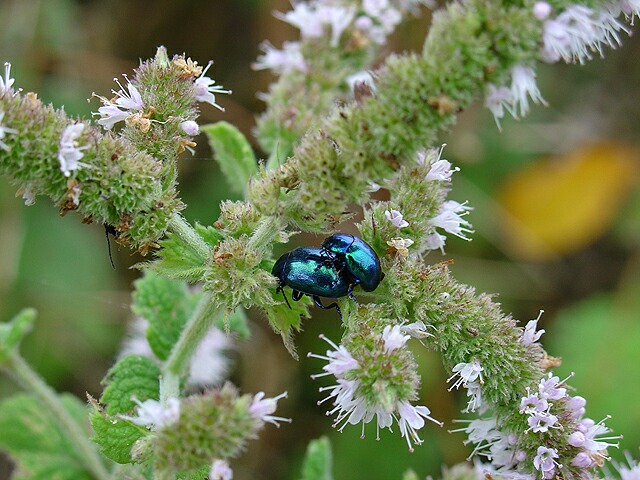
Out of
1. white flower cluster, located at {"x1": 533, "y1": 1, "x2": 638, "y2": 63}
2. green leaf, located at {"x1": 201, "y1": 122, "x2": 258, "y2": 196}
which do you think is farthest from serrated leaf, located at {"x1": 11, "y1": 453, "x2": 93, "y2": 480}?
white flower cluster, located at {"x1": 533, "y1": 1, "x2": 638, "y2": 63}

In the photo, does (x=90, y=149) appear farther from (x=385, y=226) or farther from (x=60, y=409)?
(x=60, y=409)

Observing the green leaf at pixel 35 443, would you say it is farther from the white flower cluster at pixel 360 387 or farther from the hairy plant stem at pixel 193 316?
the white flower cluster at pixel 360 387

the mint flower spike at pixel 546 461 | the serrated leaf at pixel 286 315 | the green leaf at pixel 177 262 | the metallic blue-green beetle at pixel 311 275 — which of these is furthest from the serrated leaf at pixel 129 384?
the mint flower spike at pixel 546 461

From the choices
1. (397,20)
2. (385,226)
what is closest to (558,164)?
(397,20)

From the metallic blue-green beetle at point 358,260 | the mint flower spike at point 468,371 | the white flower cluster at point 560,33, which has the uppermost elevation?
the white flower cluster at point 560,33

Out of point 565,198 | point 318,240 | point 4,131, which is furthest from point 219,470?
point 565,198

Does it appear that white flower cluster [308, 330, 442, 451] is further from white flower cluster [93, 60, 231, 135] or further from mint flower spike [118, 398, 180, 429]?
white flower cluster [93, 60, 231, 135]

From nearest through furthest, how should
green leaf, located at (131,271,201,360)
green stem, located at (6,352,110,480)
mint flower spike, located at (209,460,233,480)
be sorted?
mint flower spike, located at (209,460,233,480), green leaf, located at (131,271,201,360), green stem, located at (6,352,110,480)
